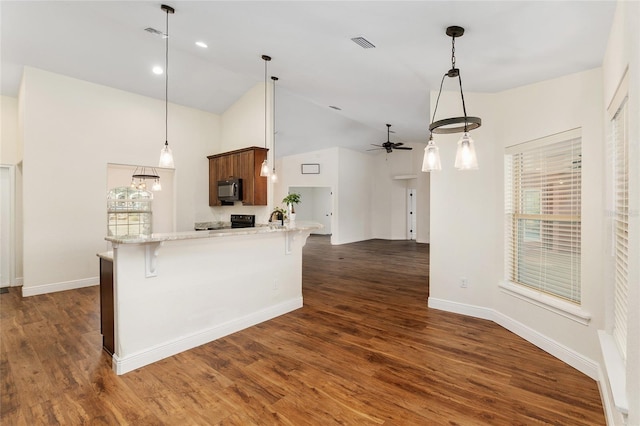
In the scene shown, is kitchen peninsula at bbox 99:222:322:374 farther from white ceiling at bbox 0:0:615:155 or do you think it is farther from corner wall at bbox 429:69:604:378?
white ceiling at bbox 0:0:615:155

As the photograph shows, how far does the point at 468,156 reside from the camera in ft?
7.43

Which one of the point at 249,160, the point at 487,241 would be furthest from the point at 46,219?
the point at 487,241

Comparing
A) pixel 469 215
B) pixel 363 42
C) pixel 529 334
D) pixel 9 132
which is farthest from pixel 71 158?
pixel 529 334

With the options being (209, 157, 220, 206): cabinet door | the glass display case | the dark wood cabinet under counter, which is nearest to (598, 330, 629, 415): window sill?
the dark wood cabinet under counter

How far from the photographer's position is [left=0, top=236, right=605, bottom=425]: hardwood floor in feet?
6.88

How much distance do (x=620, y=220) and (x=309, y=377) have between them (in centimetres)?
253

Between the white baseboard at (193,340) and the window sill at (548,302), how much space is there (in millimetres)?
2653

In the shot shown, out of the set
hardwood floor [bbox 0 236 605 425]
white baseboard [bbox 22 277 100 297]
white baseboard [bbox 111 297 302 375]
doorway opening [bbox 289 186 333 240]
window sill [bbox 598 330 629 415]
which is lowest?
hardwood floor [bbox 0 236 605 425]

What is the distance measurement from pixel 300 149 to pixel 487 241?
24.7 ft

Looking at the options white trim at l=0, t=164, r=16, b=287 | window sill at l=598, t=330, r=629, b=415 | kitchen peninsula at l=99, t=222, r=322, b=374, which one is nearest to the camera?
window sill at l=598, t=330, r=629, b=415

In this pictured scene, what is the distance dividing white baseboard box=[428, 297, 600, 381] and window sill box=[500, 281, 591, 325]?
0.94 feet

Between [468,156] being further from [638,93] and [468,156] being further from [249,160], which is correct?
[249,160]

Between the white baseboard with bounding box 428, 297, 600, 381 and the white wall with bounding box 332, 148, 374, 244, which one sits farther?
the white wall with bounding box 332, 148, 374, 244

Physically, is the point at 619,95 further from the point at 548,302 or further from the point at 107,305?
the point at 107,305
